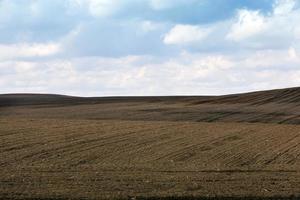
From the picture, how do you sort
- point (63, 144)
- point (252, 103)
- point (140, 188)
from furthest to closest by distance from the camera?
point (252, 103) → point (63, 144) → point (140, 188)

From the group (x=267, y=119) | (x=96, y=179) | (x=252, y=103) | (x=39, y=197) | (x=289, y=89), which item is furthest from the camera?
(x=289, y=89)

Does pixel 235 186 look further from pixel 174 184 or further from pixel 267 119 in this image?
pixel 267 119

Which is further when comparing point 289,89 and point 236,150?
point 289,89

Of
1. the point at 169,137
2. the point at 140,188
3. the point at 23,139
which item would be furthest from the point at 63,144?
the point at 140,188

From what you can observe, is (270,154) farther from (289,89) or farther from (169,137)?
(289,89)

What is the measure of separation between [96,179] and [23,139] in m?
13.3

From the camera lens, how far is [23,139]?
98.7 feet

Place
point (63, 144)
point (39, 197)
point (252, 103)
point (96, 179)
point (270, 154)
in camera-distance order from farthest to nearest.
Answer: point (252, 103) < point (63, 144) < point (270, 154) < point (96, 179) < point (39, 197)

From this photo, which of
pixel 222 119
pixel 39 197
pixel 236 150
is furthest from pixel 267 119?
pixel 39 197

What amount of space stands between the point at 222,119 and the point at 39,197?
3347cm

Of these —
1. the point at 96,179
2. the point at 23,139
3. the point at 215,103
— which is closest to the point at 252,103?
the point at 215,103

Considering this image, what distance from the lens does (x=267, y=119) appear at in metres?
47.1

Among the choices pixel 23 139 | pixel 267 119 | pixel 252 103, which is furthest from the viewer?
pixel 252 103

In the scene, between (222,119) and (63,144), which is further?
(222,119)
